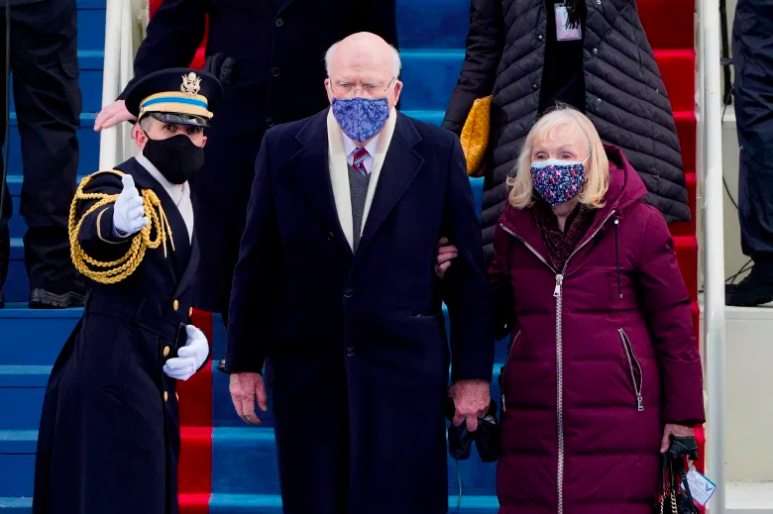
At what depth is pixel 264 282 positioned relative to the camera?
394 cm

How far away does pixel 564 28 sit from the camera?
454 centimetres

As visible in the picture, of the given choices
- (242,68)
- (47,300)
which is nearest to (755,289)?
(242,68)

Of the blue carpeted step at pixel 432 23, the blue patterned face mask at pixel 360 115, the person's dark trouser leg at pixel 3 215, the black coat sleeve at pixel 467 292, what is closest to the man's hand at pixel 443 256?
the black coat sleeve at pixel 467 292

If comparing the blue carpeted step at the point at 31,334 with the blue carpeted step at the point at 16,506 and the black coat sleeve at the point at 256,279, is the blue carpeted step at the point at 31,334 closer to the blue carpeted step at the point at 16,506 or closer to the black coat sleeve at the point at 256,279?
the blue carpeted step at the point at 16,506

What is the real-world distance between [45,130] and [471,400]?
273cm

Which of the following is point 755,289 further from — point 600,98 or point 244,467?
point 244,467

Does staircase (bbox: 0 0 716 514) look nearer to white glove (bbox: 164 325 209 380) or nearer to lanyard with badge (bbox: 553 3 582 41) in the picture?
white glove (bbox: 164 325 209 380)

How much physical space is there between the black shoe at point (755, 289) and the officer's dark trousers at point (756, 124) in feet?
0.24

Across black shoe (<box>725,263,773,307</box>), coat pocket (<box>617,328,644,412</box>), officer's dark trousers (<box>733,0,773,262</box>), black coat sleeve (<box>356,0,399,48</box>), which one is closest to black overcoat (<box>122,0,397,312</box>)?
black coat sleeve (<box>356,0,399,48</box>)

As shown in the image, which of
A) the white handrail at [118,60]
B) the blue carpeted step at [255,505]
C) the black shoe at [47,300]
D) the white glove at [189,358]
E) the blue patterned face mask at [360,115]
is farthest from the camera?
the black shoe at [47,300]

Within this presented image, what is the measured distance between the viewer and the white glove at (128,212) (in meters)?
3.59

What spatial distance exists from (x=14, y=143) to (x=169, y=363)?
3.22 meters

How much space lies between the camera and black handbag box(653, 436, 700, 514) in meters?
3.85

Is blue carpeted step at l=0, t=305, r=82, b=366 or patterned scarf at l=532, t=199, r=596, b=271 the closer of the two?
patterned scarf at l=532, t=199, r=596, b=271
